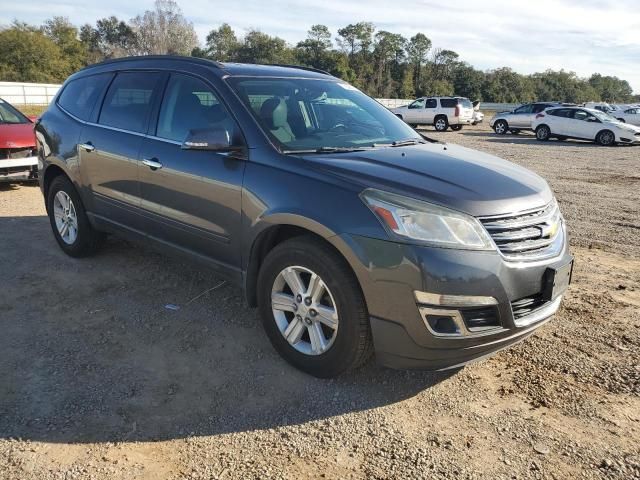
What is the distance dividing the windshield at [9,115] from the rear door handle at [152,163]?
6428 mm

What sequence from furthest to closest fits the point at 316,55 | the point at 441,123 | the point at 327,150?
the point at 316,55 → the point at 441,123 → the point at 327,150

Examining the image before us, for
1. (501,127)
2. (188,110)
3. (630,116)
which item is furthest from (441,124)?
(188,110)

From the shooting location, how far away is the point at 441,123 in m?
27.5

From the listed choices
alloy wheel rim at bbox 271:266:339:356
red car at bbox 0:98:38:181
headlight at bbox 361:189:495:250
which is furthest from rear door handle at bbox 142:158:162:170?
red car at bbox 0:98:38:181

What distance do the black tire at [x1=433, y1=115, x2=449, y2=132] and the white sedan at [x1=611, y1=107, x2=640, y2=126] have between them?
32.9 ft

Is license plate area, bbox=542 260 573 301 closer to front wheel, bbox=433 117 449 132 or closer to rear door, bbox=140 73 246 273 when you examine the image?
rear door, bbox=140 73 246 273

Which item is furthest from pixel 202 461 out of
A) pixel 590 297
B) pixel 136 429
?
pixel 590 297

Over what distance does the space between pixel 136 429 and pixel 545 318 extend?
2.31 metres

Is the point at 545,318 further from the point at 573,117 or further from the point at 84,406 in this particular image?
the point at 573,117

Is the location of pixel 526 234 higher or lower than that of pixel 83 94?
lower

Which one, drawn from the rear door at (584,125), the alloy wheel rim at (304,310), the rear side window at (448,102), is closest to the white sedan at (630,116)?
the rear door at (584,125)

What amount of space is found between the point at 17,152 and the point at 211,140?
6558 mm

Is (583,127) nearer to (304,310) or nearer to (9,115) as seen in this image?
(9,115)

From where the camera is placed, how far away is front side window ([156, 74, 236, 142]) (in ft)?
12.4
